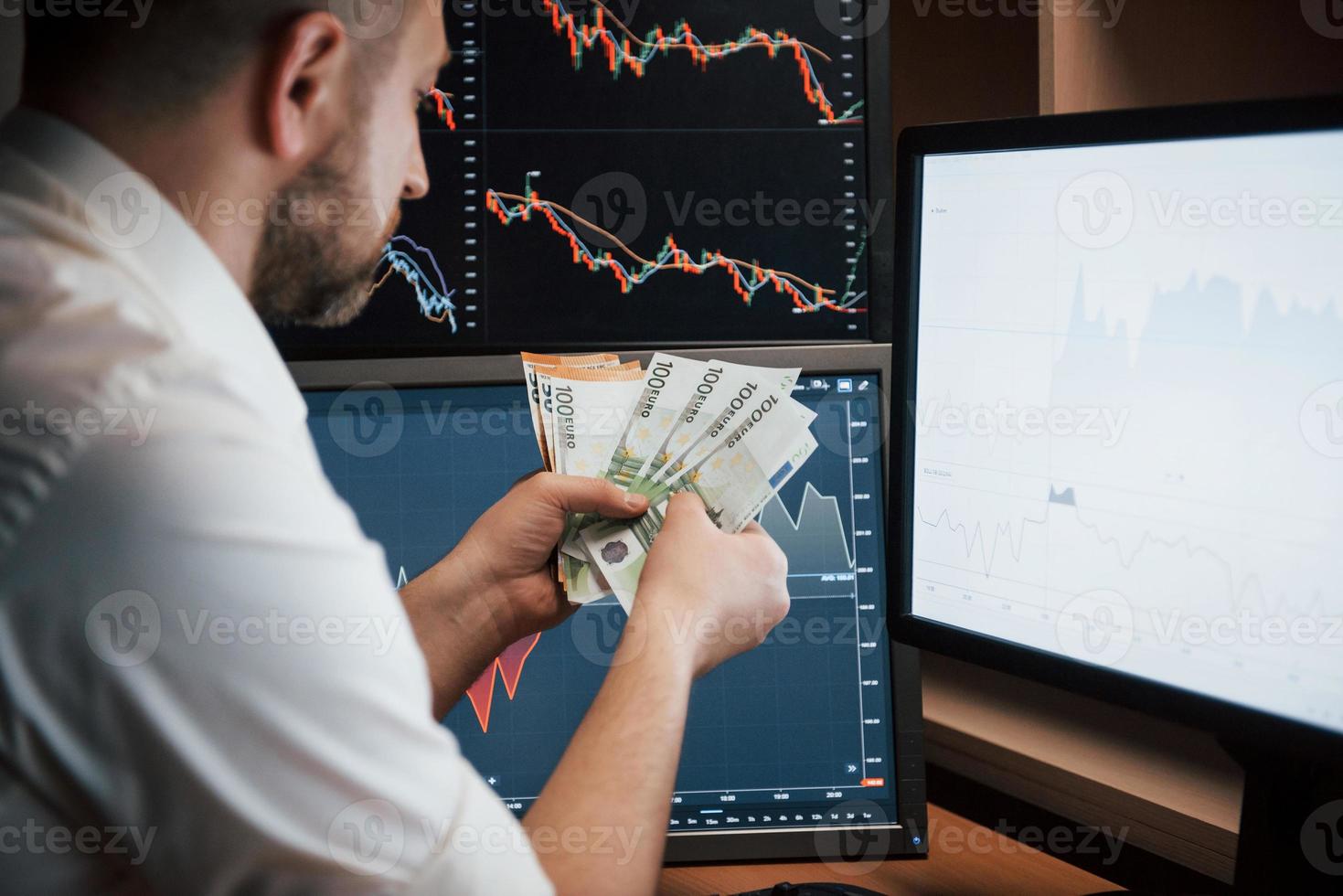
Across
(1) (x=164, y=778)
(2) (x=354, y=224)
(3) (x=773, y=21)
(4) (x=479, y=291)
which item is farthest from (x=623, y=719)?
(3) (x=773, y=21)

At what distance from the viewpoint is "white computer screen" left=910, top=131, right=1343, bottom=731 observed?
64 centimetres

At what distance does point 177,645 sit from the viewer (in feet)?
1.63

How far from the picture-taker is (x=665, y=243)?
3.54 ft

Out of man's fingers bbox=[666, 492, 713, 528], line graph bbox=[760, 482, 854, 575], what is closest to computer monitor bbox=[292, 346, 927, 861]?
line graph bbox=[760, 482, 854, 575]

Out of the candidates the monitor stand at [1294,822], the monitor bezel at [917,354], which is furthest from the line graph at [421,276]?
the monitor stand at [1294,822]

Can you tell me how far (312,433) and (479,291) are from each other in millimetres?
215

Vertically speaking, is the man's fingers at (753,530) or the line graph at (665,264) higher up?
the line graph at (665,264)

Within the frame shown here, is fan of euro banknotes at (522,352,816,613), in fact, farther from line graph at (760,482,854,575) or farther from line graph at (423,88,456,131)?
line graph at (423,88,456,131)

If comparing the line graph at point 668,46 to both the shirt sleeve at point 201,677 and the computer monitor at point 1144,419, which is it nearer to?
the computer monitor at point 1144,419

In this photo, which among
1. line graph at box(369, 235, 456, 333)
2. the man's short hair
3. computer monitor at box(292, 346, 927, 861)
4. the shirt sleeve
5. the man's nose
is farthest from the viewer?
line graph at box(369, 235, 456, 333)

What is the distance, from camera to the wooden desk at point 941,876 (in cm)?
91

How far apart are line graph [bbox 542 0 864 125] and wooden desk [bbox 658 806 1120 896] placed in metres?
0.70

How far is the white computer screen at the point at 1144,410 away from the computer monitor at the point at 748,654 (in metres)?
0.13

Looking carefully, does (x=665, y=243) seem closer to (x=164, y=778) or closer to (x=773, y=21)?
(x=773, y=21)
